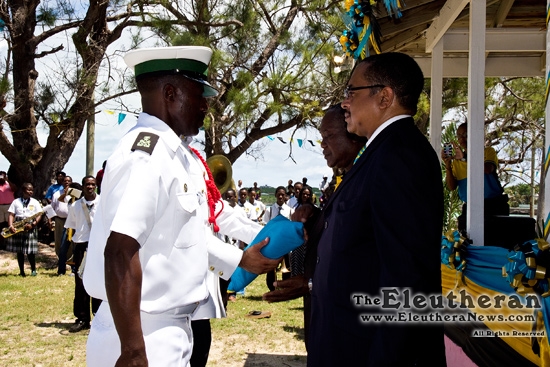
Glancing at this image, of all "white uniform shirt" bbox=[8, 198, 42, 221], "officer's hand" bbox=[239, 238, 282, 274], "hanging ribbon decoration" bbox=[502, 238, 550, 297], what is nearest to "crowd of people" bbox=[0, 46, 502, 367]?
"officer's hand" bbox=[239, 238, 282, 274]

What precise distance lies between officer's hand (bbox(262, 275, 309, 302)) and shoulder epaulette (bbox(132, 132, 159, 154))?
1.36 meters

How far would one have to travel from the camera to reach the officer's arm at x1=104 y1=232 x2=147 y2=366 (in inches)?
74.9

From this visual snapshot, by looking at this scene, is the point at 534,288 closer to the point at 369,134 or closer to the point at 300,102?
the point at 369,134

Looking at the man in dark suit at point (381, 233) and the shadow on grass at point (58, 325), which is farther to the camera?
the shadow on grass at point (58, 325)

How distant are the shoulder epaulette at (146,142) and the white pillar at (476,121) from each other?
3.01 meters

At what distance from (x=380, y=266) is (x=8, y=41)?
14.0 m

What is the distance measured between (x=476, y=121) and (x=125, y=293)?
11.0 feet

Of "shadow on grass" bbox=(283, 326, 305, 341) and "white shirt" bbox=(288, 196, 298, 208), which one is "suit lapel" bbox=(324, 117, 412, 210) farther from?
"white shirt" bbox=(288, 196, 298, 208)

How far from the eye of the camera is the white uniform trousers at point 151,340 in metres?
2.05

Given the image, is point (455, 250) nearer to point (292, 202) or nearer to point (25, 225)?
point (292, 202)

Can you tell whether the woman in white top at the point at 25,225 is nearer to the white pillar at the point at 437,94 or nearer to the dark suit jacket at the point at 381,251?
the white pillar at the point at 437,94

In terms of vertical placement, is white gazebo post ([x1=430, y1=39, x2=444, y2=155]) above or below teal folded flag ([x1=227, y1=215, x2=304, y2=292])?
above

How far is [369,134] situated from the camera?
221 centimetres

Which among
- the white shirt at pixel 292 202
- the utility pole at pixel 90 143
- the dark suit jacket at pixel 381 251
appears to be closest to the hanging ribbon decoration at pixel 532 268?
the dark suit jacket at pixel 381 251
